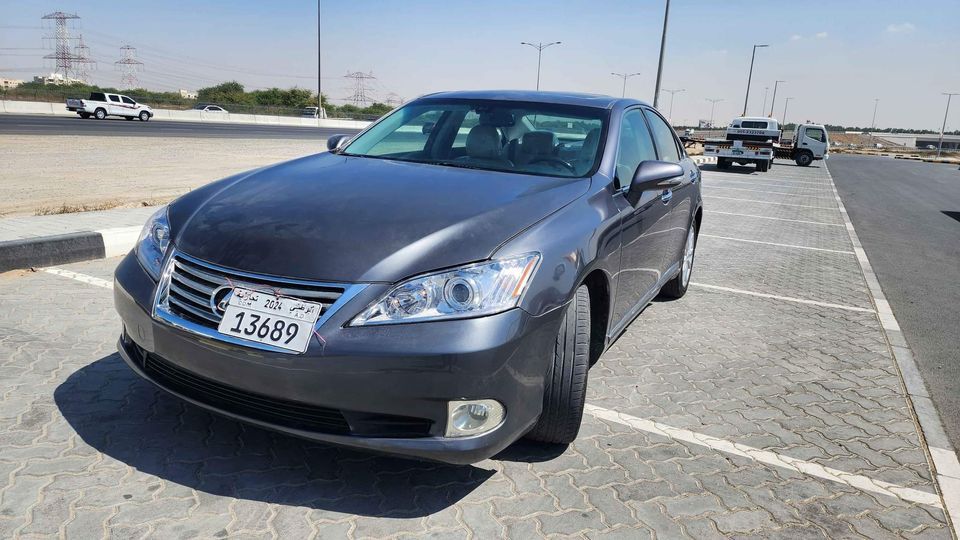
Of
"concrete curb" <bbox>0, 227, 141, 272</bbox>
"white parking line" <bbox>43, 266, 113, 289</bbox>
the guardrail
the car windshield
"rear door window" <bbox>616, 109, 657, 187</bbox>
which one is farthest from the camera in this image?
the guardrail

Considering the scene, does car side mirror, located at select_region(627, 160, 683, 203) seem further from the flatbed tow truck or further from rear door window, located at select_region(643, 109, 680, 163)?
the flatbed tow truck

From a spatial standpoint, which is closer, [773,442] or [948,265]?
[773,442]

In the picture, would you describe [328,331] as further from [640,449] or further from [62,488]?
[640,449]

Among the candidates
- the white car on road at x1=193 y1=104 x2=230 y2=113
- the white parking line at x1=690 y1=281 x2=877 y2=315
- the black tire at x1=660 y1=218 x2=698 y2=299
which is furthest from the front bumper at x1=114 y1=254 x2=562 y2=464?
the white car on road at x1=193 y1=104 x2=230 y2=113

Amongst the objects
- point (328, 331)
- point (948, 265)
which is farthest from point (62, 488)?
point (948, 265)

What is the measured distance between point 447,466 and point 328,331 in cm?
101

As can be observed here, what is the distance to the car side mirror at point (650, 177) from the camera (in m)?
3.59

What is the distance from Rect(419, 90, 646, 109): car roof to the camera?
4.21 meters

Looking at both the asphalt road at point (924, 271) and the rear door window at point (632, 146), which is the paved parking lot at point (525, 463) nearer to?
the asphalt road at point (924, 271)

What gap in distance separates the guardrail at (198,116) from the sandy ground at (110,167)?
14.6m

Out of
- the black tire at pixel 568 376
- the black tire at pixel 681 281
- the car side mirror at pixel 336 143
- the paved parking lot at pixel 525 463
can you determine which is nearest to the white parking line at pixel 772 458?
the paved parking lot at pixel 525 463

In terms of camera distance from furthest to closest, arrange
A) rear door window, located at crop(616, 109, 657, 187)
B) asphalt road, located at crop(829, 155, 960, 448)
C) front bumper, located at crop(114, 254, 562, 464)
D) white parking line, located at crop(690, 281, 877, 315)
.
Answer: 1. white parking line, located at crop(690, 281, 877, 315)
2. asphalt road, located at crop(829, 155, 960, 448)
3. rear door window, located at crop(616, 109, 657, 187)
4. front bumper, located at crop(114, 254, 562, 464)

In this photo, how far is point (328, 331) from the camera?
7.70 feet

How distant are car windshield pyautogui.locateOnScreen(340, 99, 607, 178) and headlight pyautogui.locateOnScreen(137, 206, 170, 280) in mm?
1310
